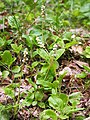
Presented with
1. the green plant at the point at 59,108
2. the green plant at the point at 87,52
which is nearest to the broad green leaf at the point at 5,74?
the green plant at the point at 59,108

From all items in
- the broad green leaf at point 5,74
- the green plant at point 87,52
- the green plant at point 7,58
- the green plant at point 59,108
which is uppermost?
the green plant at point 7,58

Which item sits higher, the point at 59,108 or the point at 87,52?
the point at 87,52

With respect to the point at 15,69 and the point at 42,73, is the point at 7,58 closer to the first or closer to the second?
the point at 15,69

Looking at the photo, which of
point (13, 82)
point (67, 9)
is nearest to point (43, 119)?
point (13, 82)

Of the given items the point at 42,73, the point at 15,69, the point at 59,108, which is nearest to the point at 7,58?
the point at 15,69

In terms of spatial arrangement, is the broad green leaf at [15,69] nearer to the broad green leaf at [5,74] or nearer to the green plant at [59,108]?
the broad green leaf at [5,74]

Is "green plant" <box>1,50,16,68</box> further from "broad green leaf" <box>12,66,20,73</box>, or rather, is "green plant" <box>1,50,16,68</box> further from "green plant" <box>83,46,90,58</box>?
"green plant" <box>83,46,90,58</box>

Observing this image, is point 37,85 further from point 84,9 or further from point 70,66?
point 84,9

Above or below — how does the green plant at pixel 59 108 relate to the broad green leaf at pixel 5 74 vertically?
below

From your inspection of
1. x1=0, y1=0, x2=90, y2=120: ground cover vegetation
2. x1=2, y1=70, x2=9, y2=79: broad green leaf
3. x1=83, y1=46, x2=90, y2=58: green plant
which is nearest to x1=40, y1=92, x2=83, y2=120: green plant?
x1=0, y1=0, x2=90, y2=120: ground cover vegetation
